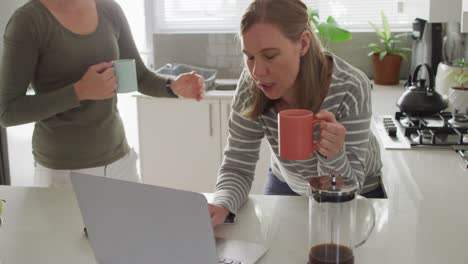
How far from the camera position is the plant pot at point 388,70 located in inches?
133

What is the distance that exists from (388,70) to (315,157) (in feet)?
6.46

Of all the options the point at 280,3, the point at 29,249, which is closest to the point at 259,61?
the point at 280,3

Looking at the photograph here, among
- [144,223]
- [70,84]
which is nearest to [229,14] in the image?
[70,84]

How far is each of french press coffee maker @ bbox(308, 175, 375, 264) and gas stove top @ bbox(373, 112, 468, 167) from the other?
93 centimetres

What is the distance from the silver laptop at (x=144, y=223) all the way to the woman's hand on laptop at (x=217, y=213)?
0.99ft

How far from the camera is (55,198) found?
5.04 ft

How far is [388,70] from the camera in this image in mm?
3389

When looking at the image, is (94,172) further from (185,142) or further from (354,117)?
(185,142)

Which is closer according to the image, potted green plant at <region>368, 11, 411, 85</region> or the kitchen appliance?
the kitchen appliance

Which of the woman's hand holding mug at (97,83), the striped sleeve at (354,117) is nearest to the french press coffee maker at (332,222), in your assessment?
the striped sleeve at (354,117)

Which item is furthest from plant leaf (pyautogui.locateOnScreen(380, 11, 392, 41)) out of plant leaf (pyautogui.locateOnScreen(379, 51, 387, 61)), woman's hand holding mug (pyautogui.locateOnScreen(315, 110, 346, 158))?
woman's hand holding mug (pyautogui.locateOnScreen(315, 110, 346, 158))

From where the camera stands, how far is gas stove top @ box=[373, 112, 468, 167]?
2.04 metres

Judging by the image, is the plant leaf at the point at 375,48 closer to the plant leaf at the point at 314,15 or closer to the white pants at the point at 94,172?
the plant leaf at the point at 314,15

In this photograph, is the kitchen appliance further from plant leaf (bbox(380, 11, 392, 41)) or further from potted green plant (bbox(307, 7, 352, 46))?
plant leaf (bbox(380, 11, 392, 41))
